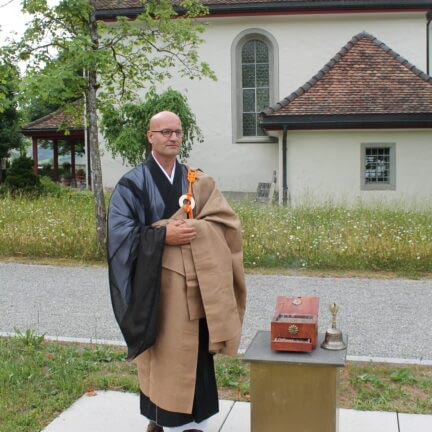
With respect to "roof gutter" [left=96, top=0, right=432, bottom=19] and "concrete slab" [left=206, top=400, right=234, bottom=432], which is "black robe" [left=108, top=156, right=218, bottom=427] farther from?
"roof gutter" [left=96, top=0, right=432, bottom=19]

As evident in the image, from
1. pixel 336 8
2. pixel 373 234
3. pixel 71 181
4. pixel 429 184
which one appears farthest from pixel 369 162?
pixel 71 181

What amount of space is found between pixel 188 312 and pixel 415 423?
1900 millimetres

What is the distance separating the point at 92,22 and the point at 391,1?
1336cm

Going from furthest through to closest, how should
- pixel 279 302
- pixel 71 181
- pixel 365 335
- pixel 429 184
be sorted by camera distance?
pixel 71 181 → pixel 429 184 → pixel 365 335 → pixel 279 302

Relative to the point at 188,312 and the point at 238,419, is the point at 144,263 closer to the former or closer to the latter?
the point at 188,312

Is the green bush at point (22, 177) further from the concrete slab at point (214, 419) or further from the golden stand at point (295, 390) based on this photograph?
the golden stand at point (295, 390)

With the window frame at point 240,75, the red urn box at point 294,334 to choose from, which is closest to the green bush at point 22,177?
the window frame at point 240,75

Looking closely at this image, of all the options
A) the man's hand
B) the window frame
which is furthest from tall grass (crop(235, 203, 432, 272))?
the window frame

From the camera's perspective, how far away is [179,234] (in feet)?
12.5

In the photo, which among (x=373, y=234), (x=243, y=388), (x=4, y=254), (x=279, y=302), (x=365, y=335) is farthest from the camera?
(x=4, y=254)

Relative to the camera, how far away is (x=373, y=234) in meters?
10.7

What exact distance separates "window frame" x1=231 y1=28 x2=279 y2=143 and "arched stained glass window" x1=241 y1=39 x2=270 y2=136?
0.17 metres

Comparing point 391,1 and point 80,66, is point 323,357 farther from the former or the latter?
point 391,1

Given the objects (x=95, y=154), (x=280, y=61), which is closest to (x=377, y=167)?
(x=280, y=61)
